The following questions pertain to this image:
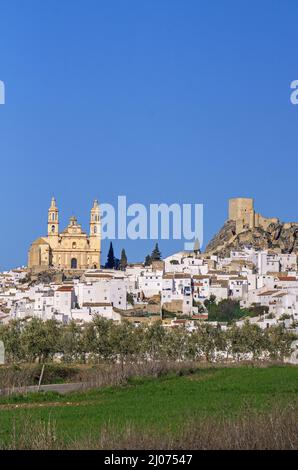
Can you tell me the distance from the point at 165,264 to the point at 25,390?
7404 centimetres

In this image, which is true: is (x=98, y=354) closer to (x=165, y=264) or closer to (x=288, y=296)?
(x=288, y=296)

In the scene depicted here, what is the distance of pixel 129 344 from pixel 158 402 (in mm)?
21680

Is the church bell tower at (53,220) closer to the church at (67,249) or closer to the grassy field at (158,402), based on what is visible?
the church at (67,249)

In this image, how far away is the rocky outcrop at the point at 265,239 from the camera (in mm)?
108438

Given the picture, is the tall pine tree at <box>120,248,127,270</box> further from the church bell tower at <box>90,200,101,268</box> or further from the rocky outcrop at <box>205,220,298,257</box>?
the rocky outcrop at <box>205,220,298,257</box>

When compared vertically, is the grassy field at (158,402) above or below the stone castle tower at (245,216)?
below

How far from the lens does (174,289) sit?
83375 mm

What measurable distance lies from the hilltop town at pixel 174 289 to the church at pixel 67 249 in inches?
10.0

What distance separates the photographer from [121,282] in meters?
82.9

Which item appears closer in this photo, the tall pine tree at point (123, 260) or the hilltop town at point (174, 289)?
the hilltop town at point (174, 289)

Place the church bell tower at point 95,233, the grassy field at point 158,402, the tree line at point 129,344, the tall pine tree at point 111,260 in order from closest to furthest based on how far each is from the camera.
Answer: the grassy field at point 158,402
the tree line at point 129,344
the tall pine tree at point 111,260
the church bell tower at point 95,233

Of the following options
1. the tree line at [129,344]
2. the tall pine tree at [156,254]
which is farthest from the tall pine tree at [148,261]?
the tree line at [129,344]

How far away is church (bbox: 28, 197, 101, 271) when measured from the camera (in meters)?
113

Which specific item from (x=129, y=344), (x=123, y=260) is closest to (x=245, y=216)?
(x=123, y=260)
